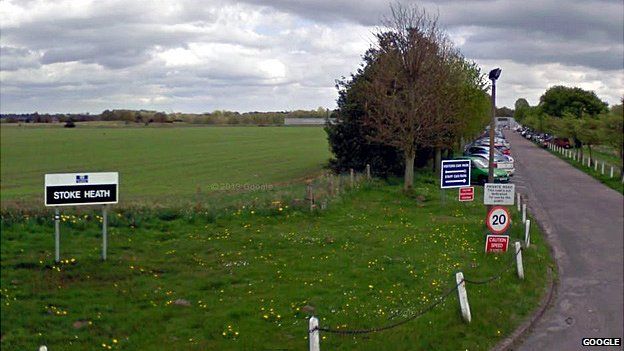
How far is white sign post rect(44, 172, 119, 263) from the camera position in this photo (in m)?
12.0

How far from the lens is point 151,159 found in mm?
21094

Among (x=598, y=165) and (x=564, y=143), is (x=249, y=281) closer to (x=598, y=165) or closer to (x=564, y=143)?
(x=598, y=165)

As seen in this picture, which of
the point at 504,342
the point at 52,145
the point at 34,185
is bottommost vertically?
→ the point at 504,342

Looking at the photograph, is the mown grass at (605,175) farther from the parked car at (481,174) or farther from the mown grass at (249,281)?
the mown grass at (249,281)

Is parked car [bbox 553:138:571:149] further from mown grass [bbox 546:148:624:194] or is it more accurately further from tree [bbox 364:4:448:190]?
tree [bbox 364:4:448:190]

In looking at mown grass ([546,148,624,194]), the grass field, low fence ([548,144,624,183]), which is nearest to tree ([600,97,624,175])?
mown grass ([546,148,624,194])

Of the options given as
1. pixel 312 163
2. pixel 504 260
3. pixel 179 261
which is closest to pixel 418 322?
pixel 504 260

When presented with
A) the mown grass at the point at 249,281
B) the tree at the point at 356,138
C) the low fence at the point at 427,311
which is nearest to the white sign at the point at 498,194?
the mown grass at the point at 249,281

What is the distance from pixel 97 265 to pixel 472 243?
8339mm

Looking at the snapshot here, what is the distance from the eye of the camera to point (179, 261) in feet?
42.2

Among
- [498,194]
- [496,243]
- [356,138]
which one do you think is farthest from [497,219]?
[356,138]

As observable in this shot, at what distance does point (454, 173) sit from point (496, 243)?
6666 millimetres

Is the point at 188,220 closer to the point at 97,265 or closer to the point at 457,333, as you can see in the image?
the point at 97,265

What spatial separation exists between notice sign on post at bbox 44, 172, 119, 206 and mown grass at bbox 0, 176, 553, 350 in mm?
1132
